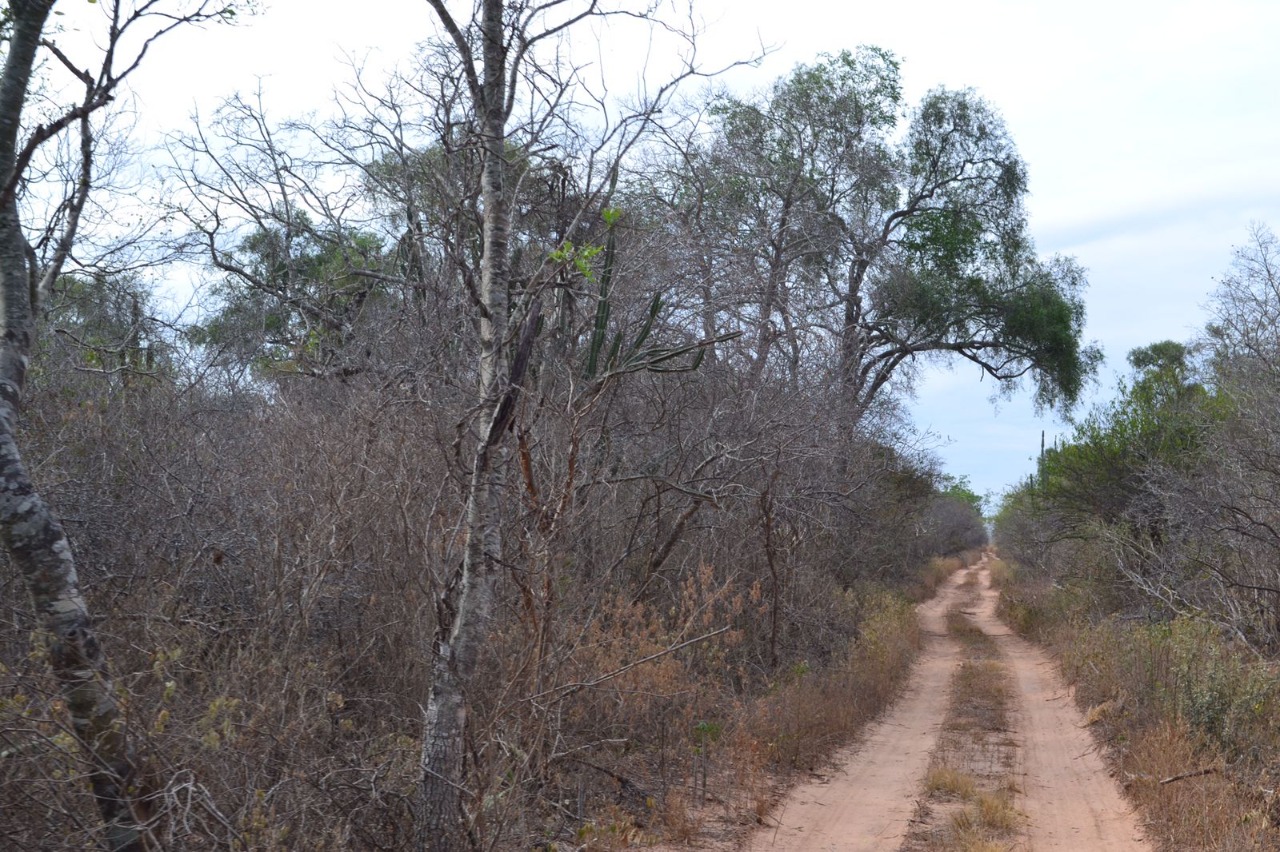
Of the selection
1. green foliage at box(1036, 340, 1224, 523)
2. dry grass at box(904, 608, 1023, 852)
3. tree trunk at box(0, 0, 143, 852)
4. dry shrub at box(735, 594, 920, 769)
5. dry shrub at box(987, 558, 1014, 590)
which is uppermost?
green foliage at box(1036, 340, 1224, 523)

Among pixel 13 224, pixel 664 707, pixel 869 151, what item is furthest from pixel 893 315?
pixel 13 224

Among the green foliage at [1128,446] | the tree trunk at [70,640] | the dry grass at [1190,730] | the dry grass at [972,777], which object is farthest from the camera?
the green foliage at [1128,446]

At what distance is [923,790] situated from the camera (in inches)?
343

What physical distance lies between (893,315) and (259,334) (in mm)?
14474

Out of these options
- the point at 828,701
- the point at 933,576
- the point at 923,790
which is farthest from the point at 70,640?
the point at 933,576

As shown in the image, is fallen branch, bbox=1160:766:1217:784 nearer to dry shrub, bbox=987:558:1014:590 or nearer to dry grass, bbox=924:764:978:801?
dry grass, bbox=924:764:978:801

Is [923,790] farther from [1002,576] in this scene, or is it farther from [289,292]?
[1002,576]

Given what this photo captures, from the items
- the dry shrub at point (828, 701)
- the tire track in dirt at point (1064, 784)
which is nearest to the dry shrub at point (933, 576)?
the dry shrub at point (828, 701)

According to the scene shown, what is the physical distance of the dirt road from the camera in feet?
24.3

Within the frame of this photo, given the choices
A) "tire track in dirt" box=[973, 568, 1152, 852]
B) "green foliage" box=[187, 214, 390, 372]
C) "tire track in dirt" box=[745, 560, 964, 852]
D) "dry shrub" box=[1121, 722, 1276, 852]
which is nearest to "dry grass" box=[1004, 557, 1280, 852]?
"dry shrub" box=[1121, 722, 1276, 852]

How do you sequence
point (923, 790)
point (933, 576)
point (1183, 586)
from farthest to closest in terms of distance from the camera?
point (933, 576) → point (1183, 586) → point (923, 790)

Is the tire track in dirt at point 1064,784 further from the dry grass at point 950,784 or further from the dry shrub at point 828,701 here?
the dry shrub at point 828,701

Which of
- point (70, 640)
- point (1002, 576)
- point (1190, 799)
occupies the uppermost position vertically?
point (70, 640)

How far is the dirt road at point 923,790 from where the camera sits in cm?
742
